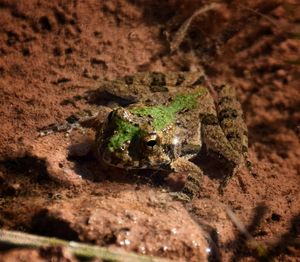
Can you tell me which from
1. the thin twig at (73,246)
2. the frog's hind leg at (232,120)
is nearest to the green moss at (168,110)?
the frog's hind leg at (232,120)

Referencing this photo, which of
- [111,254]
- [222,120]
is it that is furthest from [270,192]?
[111,254]

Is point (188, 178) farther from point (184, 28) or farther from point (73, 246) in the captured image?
point (184, 28)

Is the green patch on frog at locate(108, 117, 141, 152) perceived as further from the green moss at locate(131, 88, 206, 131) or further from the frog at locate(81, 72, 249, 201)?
the green moss at locate(131, 88, 206, 131)

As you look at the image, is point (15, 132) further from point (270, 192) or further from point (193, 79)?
point (270, 192)

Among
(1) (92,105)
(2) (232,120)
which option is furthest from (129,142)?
(2) (232,120)

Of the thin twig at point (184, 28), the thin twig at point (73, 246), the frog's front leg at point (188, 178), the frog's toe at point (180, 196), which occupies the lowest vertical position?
the thin twig at point (73, 246)

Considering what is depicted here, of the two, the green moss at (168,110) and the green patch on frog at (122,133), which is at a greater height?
the green moss at (168,110)

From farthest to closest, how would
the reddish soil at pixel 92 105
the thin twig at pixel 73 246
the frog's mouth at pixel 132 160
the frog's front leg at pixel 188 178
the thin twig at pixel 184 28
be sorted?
the thin twig at pixel 184 28, the frog's front leg at pixel 188 178, the frog's mouth at pixel 132 160, the reddish soil at pixel 92 105, the thin twig at pixel 73 246

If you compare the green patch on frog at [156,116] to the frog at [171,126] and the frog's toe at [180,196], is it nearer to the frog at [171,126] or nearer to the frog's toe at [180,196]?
the frog at [171,126]

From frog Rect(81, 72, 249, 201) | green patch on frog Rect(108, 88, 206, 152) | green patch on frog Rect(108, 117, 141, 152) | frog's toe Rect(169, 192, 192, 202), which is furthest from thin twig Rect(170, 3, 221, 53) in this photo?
frog's toe Rect(169, 192, 192, 202)

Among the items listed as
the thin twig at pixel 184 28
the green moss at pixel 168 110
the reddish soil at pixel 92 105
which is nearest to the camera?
the reddish soil at pixel 92 105
